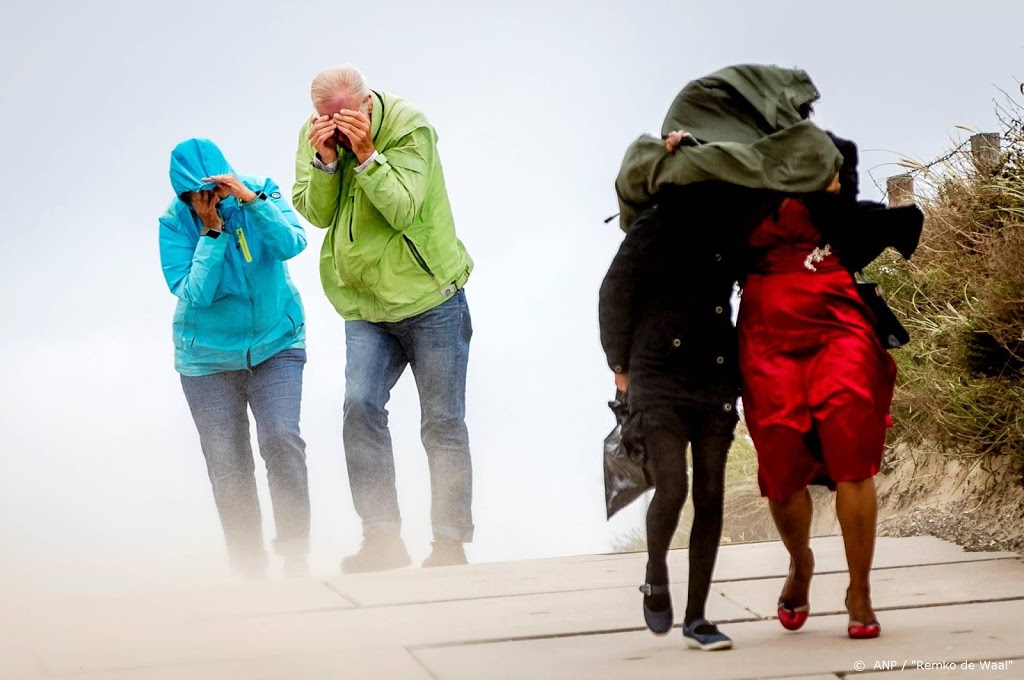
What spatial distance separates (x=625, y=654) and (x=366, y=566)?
94.9 inches

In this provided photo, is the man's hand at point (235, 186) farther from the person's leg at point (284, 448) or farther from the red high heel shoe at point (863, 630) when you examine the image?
the red high heel shoe at point (863, 630)

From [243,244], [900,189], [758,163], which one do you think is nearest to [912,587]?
[758,163]

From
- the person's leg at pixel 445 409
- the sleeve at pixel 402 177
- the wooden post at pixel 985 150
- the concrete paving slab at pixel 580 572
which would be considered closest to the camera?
the concrete paving slab at pixel 580 572

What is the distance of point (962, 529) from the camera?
24.0ft

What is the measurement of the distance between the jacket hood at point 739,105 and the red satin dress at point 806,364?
11.7 inches

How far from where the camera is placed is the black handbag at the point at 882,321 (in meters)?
4.97

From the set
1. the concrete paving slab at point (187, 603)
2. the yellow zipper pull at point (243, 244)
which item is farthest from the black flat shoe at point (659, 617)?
the yellow zipper pull at point (243, 244)

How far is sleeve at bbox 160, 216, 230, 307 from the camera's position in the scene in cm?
702

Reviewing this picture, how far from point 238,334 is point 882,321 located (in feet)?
11.3

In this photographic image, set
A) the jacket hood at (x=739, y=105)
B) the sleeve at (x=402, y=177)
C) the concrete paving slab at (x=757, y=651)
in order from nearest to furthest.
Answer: the concrete paving slab at (x=757, y=651), the jacket hood at (x=739, y=105), the sleeve at (x=402, y=177)

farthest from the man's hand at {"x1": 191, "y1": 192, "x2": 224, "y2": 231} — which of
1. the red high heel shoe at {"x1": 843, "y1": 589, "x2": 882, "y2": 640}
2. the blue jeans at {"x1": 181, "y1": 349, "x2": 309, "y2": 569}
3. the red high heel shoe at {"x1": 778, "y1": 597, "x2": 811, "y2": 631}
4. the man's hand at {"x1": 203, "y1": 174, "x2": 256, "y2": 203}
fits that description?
the red high heel shoe at {"x1": 843, "y1": 589, "x2": 882, "y2": 640}

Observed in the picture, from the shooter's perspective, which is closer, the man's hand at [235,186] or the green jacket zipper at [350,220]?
the green jacket zipper at [350,220]

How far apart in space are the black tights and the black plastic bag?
3.3 inches

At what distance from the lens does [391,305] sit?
688 centimetres
